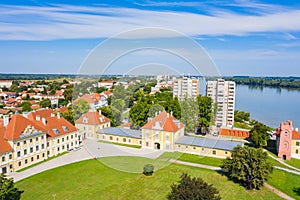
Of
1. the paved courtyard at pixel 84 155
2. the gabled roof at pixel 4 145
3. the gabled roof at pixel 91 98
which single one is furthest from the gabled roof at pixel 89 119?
the gabled roof at pixel 4 145

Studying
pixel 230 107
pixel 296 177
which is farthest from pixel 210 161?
pixel 230 107

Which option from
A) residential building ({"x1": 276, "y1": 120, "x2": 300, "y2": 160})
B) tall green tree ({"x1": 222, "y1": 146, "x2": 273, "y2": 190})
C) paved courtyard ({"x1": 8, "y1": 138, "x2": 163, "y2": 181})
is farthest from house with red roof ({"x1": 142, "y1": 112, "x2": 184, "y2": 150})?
residential building ({"x1": 276, "y1": 120, "x2": 300, "y2": 160})

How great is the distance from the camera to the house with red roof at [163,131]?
13.4m

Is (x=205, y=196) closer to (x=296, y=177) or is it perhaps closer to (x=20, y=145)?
(x=296, y=177)

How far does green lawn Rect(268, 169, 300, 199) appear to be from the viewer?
51.4 ft

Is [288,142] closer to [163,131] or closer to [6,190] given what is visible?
[163,131]

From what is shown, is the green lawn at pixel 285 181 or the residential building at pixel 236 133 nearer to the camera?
the green lawn at pixel 285 181

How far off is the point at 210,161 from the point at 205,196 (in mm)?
10348

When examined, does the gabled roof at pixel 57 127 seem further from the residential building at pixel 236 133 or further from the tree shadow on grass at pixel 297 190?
the tree shadow on grass at pixel 297 190

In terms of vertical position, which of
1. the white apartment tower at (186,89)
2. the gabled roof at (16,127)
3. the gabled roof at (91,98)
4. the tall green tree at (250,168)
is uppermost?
the white apartment tower at (186,89)

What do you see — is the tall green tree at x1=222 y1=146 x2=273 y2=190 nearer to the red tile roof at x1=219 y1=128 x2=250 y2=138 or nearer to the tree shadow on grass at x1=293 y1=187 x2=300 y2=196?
the tree shadow on grass at x1=293 y1=187 x2=300 y2=196

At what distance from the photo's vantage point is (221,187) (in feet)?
51.5

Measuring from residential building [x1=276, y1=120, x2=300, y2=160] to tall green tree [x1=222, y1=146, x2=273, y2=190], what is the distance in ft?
23.2

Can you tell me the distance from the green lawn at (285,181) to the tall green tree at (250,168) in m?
1.41
